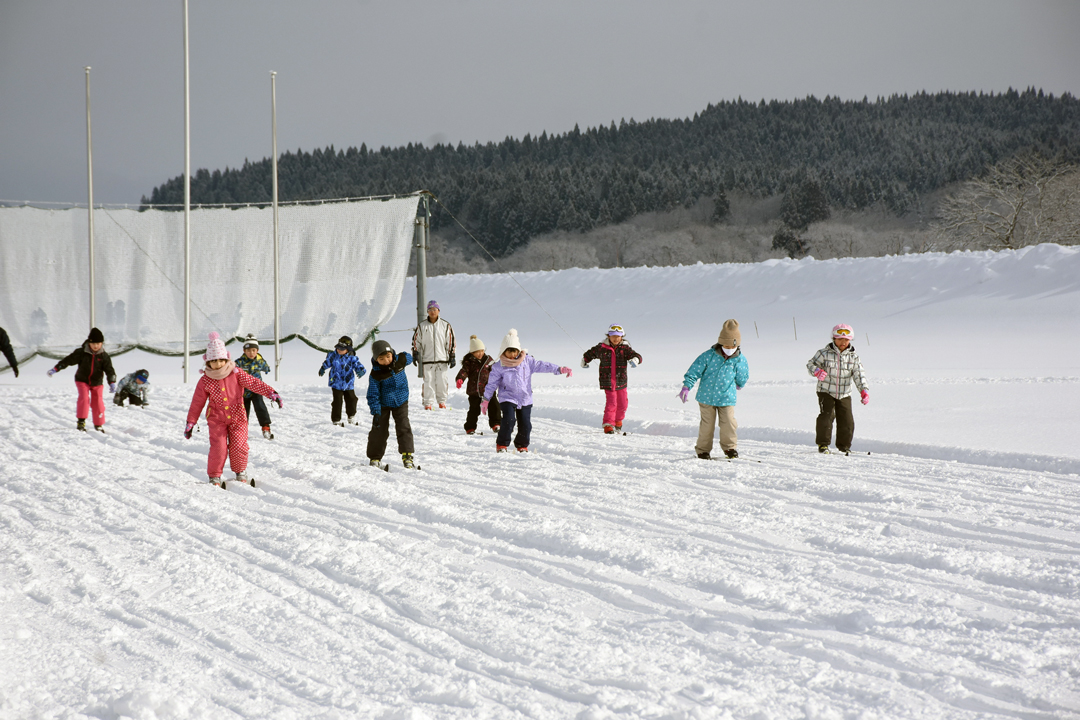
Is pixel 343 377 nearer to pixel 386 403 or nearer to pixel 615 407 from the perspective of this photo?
pixel 386 403

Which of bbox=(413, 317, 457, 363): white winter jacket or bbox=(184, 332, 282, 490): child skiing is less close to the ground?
bbox=(413, 317, 457, 363): white winter jacket

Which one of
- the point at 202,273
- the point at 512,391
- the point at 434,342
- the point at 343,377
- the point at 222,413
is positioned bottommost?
the point at 222,413

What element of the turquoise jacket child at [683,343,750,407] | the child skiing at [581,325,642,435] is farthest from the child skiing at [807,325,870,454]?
the child skiing at [581,325,642,435]

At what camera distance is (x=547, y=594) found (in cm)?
428

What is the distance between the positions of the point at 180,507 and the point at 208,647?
10.1ft

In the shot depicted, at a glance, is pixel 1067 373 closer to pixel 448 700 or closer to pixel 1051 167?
pixel 448 700

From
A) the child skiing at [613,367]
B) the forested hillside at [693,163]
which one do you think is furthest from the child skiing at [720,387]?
the forested hillside at [693,163]

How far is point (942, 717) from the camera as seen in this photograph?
2.94 m

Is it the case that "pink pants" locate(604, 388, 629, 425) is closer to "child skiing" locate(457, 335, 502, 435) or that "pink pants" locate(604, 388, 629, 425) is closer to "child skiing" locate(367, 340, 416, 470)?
"child skiing" locate(457, 335, 502, 435)

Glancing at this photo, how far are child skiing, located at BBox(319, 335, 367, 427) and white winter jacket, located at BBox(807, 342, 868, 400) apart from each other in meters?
6.17

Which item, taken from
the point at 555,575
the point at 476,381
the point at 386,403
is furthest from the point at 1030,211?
the point at 555,575

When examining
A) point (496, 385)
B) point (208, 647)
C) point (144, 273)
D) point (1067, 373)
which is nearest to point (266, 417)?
point (496, 385)

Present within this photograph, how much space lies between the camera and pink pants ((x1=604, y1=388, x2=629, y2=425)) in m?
10.5

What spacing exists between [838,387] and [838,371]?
0.59ft
